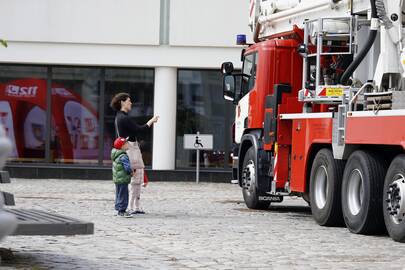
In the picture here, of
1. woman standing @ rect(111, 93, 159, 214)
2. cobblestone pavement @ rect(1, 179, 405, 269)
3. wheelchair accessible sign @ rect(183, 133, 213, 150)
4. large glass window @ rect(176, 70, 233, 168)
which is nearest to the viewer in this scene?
cobblestone pavement @ rect(1, 179, 405, 269)

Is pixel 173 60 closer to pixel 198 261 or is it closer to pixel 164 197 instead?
pixel 164 197

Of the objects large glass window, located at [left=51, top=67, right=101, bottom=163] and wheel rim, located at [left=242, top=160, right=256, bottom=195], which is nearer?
wheel rim, located at [left=242, top=160, right=256, bottom=195]

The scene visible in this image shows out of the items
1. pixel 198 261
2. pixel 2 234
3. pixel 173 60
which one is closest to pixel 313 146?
pixel 198 261

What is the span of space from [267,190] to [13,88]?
1269 cm

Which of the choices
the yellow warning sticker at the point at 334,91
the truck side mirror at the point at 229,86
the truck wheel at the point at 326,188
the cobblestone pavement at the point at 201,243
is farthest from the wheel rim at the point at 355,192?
the truck side mirror at the point at 229,86

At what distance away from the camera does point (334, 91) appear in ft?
43.9

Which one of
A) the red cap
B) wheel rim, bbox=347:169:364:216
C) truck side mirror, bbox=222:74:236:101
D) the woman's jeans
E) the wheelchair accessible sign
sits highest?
truck side mirror, bbox=222:74:236:101

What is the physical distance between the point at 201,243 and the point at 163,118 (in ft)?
52.5

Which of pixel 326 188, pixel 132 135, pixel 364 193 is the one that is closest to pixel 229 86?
pixel 132 135

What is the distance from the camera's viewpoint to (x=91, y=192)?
21.0 m

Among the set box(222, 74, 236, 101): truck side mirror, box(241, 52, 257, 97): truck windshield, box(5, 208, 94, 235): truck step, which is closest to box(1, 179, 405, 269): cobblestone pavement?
box(5, 208, 94, 235): truck step

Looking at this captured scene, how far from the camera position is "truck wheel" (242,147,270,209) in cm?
1638

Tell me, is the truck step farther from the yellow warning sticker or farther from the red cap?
the red cap

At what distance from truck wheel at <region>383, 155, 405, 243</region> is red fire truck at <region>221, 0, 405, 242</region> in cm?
1
